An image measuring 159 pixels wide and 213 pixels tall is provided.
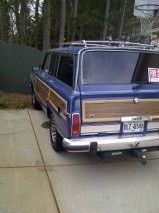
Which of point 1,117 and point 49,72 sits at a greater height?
point 49,72

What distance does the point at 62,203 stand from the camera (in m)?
4.72

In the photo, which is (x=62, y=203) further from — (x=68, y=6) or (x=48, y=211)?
(x=68, y=6)

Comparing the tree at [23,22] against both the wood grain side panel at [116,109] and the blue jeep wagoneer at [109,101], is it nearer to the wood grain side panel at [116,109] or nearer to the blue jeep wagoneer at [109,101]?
the blue jeep wagoneer at [109,101]

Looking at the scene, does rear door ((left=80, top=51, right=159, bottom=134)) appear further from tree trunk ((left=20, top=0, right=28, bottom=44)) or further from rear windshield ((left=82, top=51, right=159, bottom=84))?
tree trunk ((left=20, top=0, right=28, bottom=44))

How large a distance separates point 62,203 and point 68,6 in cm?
1887

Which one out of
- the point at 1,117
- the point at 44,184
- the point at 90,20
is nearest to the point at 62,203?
the point at 44,184

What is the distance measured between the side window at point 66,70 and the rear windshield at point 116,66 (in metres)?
0.36

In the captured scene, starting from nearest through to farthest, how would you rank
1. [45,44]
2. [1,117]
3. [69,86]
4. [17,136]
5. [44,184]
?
[44,184] → [69,86] → [17,136] → [1,117] → [45,44]

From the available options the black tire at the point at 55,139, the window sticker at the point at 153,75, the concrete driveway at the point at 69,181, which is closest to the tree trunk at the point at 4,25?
the concrete driveway at the point at 69,181

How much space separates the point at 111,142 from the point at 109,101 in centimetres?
59

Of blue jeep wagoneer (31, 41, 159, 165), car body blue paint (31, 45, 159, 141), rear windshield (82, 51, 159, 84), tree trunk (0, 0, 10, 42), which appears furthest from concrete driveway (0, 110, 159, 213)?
tree trunk (0, 0, 10, 42)

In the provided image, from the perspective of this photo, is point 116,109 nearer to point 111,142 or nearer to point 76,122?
point 111,142

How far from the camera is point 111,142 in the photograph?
518 cm

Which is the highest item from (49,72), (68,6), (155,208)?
(68,6)
